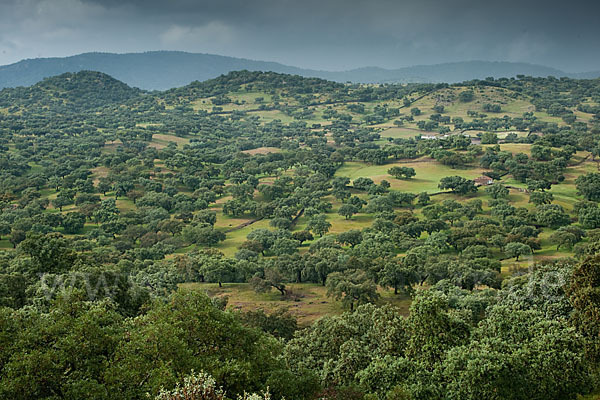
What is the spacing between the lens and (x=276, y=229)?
92500 mm

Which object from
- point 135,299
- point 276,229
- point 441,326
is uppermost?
point 441,326

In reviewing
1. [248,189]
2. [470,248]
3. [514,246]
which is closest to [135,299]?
[470,248]

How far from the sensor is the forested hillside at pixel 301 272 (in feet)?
65.4

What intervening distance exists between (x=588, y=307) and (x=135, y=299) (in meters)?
35.4

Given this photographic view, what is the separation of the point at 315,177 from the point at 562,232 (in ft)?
229

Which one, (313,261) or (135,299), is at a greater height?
(135,299)

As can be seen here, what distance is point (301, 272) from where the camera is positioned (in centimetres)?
6450

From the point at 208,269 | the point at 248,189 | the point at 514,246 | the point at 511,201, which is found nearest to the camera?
the point at 208,269

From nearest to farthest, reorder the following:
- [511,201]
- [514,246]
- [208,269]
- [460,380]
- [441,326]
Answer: [460,380], [441,326], [208,269], [514,246], [511,201]

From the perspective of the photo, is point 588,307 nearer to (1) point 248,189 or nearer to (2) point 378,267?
(2) point 378,267

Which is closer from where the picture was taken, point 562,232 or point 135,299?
point 135,299

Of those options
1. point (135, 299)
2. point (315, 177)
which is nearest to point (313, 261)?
point (135, 299)

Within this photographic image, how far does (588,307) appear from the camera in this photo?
91.1ft

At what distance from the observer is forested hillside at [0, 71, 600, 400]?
1992 cm
